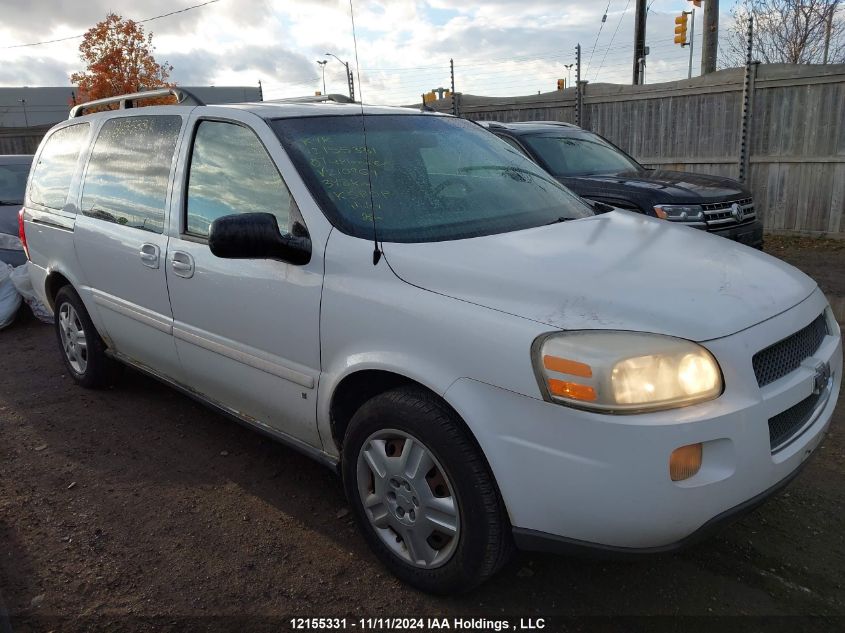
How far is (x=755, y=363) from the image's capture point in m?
2.21

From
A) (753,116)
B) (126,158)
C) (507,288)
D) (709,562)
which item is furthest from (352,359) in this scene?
(753,116)

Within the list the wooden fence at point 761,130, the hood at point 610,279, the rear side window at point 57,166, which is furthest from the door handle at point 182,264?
the wooden fence at point 761,130

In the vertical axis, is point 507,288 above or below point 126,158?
below

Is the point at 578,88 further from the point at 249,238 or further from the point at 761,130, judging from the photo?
the point at 249,238

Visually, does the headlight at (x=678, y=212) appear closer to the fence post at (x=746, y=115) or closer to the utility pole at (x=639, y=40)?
the fence post at (x=746, y=115)

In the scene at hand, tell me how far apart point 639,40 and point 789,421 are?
56.1 ft

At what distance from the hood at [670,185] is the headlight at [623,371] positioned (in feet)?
16.5

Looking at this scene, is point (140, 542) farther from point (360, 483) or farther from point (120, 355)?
point (120, 355)

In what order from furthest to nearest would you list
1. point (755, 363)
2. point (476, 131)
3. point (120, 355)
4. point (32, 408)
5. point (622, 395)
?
1. point (32, 408)
2. point (120, 355)
3. point (476, 131)
4. point (755, 363)
5. point (622, 395)

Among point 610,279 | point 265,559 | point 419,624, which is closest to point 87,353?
point 265,559

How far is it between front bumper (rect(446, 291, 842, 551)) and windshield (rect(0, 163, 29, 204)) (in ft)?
27.0

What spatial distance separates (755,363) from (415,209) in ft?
4.61

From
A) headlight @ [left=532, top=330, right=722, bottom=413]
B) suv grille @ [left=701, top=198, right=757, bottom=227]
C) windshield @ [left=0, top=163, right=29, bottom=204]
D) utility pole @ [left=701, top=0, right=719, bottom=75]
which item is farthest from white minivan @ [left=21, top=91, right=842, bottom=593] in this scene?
utility pole @ [left=701, top=0, right=719, bottom=75]

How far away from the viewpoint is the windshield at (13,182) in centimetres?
855
